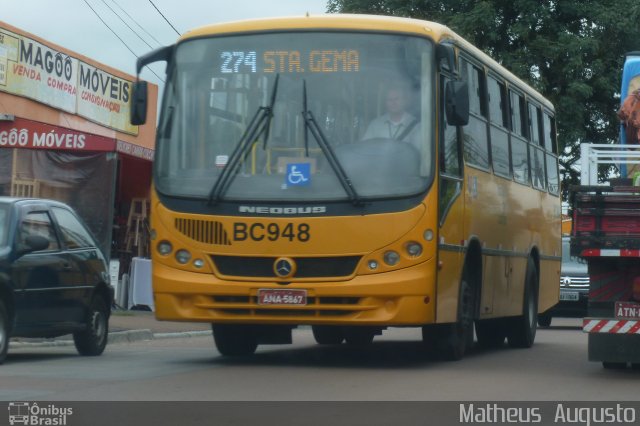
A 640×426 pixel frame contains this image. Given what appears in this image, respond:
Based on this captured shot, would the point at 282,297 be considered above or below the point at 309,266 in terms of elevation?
below

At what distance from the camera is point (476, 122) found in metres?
16.0

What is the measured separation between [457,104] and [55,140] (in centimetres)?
→ 1196

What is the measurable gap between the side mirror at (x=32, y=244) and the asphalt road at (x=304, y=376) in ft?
3.65

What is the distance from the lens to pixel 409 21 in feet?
46.2

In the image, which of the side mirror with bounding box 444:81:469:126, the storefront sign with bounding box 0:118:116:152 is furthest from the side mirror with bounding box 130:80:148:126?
the storefront sign with bounding box 0:118:116:152

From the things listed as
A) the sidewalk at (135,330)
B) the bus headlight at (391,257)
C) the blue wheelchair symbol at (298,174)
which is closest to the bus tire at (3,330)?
the blue wheelchair symbol at (298,174)

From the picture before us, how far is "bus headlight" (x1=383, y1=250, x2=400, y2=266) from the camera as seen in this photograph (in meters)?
13.5

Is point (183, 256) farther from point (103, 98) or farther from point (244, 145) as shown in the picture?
point (103, 98)

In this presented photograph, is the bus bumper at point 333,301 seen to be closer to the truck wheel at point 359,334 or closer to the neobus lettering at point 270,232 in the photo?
the neobus lettering at point 270,232

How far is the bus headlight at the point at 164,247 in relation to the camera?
13953mm
